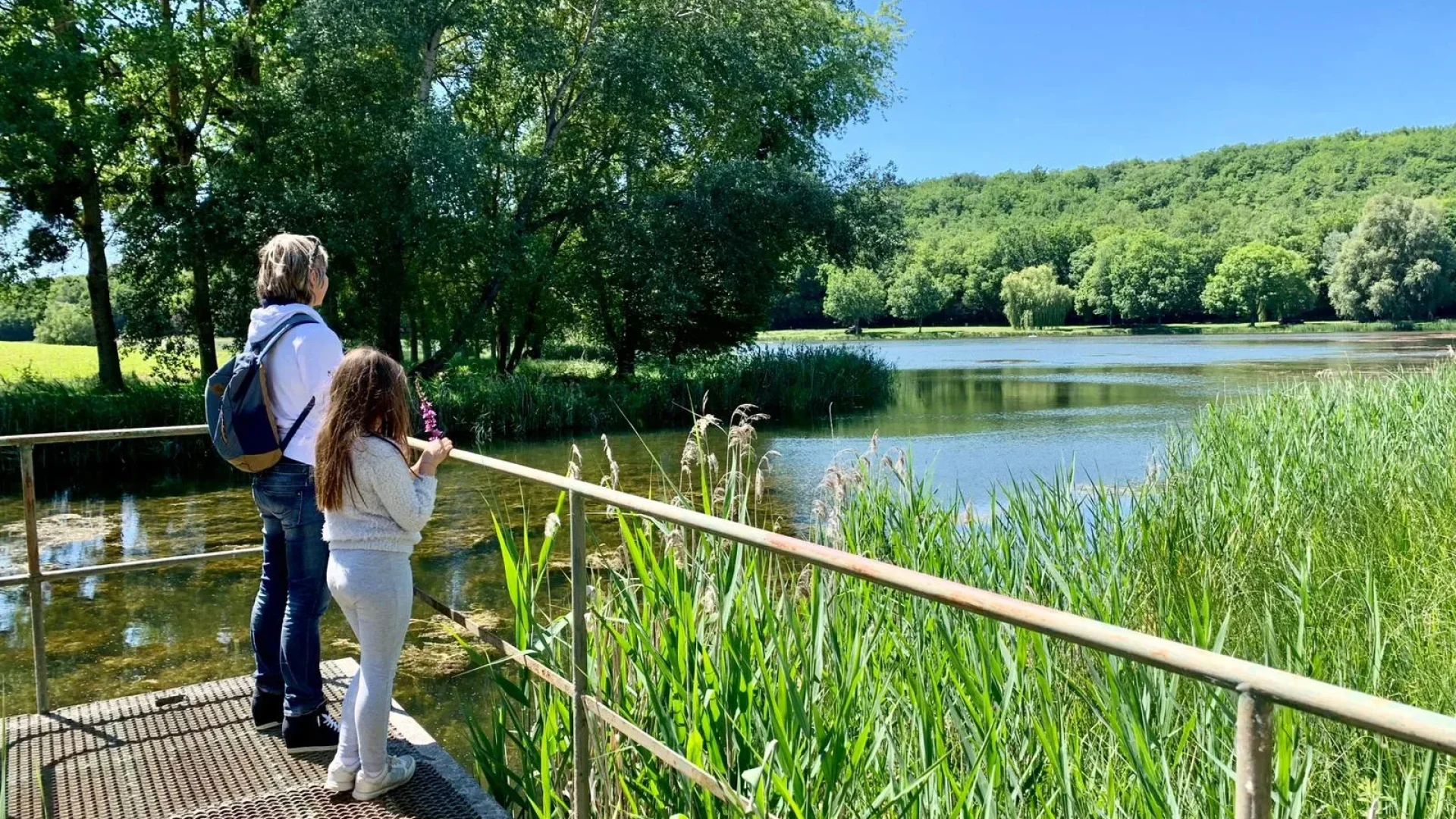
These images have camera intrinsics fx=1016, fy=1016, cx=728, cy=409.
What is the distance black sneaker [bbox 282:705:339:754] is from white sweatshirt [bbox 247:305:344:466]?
949 mm

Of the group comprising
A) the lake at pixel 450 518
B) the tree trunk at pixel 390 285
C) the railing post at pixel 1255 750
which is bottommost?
the lake at pixel 450 518

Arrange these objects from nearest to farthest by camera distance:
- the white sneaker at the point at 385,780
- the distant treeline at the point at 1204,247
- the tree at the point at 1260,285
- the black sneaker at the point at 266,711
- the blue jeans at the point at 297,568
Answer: the white sneaker at the point at 385,780 < the blue jeans at the point at 297,568 < the black sneaker at the point at 266,711 < the distant treeline at the point at 1204,247 < the tree at the point at 1260,285

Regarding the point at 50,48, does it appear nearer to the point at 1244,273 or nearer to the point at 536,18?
the point at 536,18

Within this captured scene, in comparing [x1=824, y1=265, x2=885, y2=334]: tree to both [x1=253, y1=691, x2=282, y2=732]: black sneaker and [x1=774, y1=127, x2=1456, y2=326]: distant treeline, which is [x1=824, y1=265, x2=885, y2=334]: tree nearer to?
[x1=774, y1=127, x2=1456, y2=326]: distant treeline

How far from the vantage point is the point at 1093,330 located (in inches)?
3935

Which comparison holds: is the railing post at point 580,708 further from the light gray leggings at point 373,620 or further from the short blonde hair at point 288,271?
the short blonde hair at point 288,271

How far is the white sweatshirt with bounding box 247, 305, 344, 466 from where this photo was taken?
10.8ft

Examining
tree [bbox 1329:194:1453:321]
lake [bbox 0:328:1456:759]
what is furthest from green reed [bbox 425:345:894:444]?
tree [bbox 1329:194:1453:321]

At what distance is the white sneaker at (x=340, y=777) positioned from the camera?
3.17 m

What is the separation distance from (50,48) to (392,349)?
28.8 feet

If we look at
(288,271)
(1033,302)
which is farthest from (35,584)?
(1033,302)

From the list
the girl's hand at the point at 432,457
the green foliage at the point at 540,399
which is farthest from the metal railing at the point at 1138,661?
the green foliage at the point at 540,399

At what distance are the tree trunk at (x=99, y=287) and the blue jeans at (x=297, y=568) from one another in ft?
64.4

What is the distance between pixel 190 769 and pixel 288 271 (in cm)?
175
